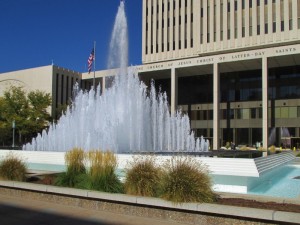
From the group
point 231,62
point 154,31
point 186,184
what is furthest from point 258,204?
point 154,31

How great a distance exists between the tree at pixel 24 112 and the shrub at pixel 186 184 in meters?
38.5

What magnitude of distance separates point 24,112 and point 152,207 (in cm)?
4019

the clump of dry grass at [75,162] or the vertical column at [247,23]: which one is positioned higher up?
the vertical column at [247,23]

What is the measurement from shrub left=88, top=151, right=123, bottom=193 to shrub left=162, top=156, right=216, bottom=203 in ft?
5.06

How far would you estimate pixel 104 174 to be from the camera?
858cm

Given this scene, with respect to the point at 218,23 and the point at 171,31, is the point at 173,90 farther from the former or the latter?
the point at 218,23

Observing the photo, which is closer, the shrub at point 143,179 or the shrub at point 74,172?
the shrub at point 143,179

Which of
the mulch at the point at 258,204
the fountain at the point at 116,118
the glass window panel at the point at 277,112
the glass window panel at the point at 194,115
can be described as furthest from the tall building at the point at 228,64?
the mulch at the point at 258,204

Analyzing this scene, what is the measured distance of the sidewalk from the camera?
6.93 metres

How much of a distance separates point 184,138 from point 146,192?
73.7 feet

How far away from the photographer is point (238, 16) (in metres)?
47.1

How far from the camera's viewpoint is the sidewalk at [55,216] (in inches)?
273

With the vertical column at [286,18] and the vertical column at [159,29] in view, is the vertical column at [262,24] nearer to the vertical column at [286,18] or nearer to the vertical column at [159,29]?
the vertical column at [286,18]

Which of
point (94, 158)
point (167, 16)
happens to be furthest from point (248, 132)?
point (94, 158)
